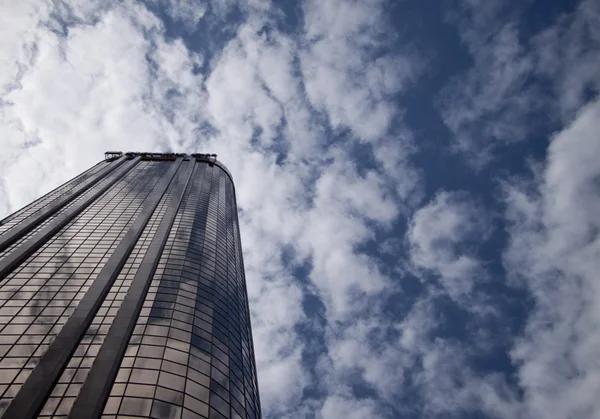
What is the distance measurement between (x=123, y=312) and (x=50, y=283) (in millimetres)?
13864

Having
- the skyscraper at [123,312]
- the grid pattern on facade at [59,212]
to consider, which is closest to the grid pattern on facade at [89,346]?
the skyscraper at [123,312]

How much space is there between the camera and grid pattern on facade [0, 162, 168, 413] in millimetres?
38781

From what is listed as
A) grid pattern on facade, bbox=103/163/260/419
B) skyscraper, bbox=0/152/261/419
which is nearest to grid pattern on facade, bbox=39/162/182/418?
skyscraper, bbox=0/152/261/419

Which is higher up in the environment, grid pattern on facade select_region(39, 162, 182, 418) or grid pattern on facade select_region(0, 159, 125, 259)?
grid pattern on facade select_region(0, 159, 125, 259)

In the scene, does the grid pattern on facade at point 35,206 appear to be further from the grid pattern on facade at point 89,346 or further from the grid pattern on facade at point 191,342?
the grid pattern on facade at point 191,342

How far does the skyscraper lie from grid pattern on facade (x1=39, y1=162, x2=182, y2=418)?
0.12 metres

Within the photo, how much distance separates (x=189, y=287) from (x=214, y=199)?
43.0 m

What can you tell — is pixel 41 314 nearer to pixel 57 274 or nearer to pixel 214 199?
pixel 57 274

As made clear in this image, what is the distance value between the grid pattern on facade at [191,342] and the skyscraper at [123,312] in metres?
Answer: 0.13

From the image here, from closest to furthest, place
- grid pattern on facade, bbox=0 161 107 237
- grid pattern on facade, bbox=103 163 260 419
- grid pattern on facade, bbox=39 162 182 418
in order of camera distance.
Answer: grid pattern on facade, bbox=39 162 182 418, grid pattern on facade, bbox=103 163 260 419, grid pattern on facade, bbox=0 161 107 237

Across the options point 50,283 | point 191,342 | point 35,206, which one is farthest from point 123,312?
point 35,206

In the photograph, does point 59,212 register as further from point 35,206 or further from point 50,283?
point 50,283

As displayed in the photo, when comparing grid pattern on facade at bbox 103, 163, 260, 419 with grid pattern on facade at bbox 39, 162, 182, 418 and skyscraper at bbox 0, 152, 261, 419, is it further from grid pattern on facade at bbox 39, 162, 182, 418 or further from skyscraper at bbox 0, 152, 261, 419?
grid pattern on facade at bbox 39, 162, 182, 418

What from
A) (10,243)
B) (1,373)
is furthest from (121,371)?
(10,243)
